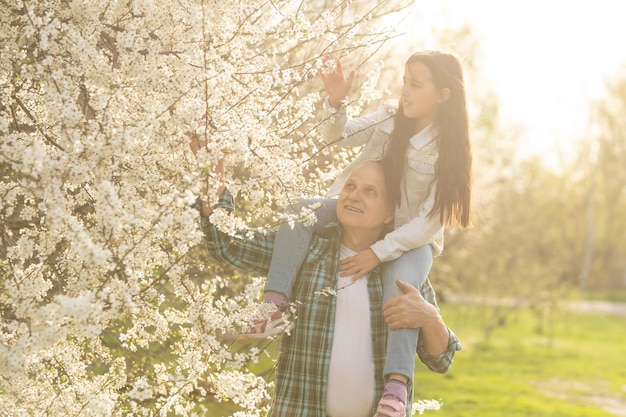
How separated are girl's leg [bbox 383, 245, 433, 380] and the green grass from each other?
4.38 metres

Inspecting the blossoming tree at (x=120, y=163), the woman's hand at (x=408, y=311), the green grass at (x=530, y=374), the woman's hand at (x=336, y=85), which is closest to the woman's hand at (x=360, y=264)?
the woman's hand at (x=408, y=311)

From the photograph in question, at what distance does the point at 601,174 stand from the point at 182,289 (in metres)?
38.3

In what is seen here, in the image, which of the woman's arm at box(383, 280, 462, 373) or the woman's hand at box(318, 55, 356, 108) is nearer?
the woman's arm at box(383, 280, 462, 373)

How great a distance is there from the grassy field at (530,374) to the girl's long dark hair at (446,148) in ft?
8.32

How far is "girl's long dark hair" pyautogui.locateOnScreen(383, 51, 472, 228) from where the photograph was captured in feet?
12.3

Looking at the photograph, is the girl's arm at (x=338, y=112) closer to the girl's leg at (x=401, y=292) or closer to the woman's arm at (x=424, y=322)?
the girl's leg at (x=401, y=292)

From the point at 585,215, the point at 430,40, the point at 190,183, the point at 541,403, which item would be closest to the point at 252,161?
the point at 190,183

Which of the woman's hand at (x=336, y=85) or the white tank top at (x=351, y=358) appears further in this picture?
the woman's hand at (x=336, y=85)

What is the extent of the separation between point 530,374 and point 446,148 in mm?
11244

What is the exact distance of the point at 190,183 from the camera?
2822 millimetres

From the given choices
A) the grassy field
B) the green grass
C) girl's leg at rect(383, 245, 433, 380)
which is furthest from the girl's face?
the green grass

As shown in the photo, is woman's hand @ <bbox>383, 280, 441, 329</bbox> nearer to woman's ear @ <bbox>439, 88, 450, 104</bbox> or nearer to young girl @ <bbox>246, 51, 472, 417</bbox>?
young girl @ <bbox>246, 51, 472, 417</bbox>

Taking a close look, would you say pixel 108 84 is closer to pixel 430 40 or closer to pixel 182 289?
pixel 182 289

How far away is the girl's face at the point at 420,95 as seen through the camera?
12.9 feet
